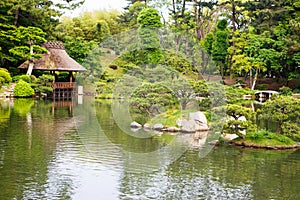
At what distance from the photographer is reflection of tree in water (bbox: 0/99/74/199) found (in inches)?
340

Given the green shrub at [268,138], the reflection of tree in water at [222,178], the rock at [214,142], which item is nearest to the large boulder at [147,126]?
the rock at [214,142]

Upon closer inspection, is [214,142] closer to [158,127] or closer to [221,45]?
[158,127]

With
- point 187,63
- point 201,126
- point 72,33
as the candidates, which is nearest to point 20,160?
point 201,126

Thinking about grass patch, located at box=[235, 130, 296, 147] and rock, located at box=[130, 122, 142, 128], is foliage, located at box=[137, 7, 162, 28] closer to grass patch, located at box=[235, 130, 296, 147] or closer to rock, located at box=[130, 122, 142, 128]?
rock, located at box=[130, 122, 142, 128]

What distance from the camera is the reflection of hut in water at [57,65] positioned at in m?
30.8

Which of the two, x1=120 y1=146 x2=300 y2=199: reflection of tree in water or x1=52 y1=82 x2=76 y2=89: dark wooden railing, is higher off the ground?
x1=52 y1=82 x2=76 y2=89: dark wooden railing

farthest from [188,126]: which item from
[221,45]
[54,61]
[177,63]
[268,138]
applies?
[221,45]

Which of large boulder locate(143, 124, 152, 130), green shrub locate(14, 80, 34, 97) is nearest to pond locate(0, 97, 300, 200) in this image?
large boulder locate(143, 124, 152, 130)

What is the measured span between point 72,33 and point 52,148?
112 ft

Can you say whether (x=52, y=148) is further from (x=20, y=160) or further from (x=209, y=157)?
(x=209, y=157)

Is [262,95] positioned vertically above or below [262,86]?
below

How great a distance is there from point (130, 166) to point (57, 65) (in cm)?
2126

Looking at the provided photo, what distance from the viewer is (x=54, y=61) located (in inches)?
1232

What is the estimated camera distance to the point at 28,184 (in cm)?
895
